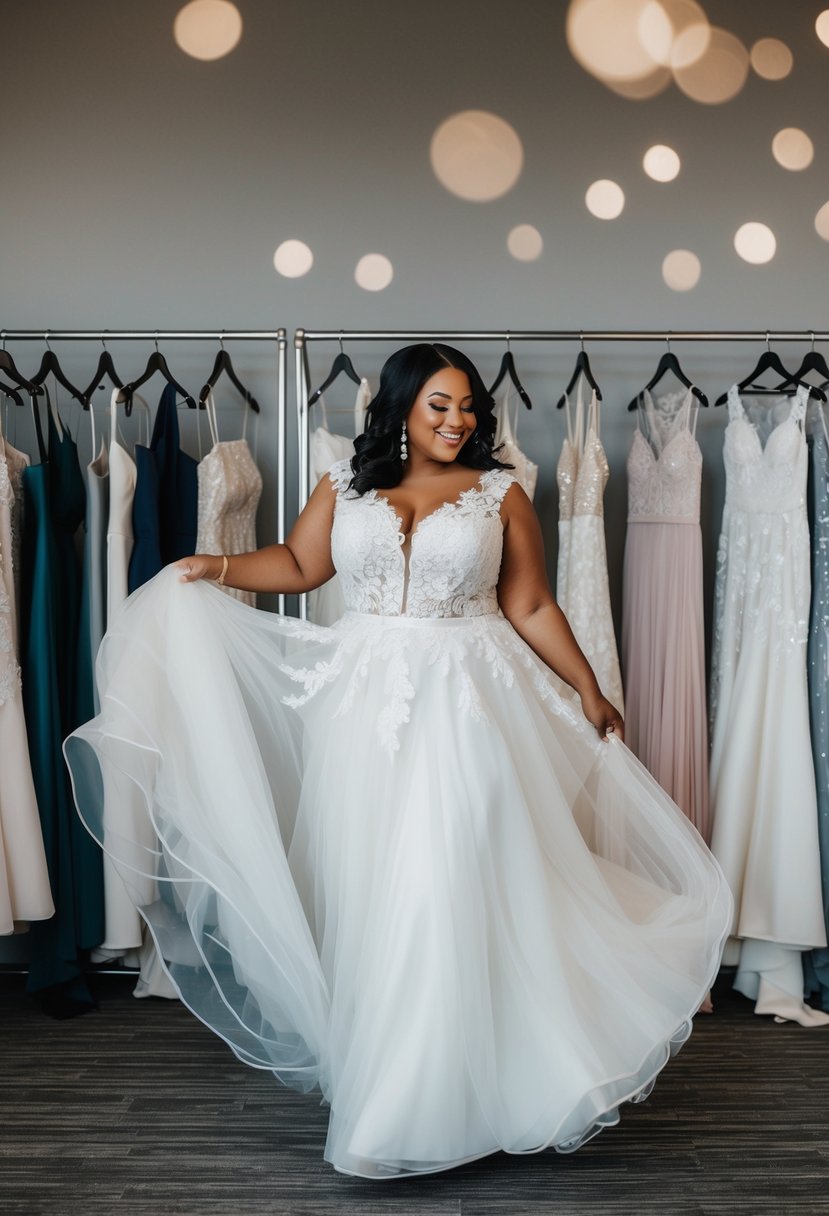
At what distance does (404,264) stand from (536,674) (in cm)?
185

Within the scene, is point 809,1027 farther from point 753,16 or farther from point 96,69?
point 96,69

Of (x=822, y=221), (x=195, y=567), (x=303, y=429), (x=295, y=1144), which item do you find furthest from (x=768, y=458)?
(x=295, y=1144)

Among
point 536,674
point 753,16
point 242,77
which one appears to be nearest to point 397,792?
point 536,674

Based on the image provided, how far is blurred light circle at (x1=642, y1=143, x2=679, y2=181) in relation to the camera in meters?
3.93

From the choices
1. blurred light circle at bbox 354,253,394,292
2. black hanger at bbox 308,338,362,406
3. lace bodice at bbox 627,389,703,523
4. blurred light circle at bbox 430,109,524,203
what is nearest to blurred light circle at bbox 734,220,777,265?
lace bodice at bbox 627,389,703,523

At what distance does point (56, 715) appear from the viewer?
333cm

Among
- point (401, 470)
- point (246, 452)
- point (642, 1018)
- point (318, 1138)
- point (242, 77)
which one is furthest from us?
point (242, 77)

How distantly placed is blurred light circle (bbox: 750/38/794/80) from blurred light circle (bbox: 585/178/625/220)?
0.66 m

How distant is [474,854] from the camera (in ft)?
7.74

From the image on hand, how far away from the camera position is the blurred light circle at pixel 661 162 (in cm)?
393

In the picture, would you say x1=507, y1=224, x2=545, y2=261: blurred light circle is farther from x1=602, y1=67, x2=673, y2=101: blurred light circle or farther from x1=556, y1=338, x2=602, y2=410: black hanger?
x1=602, y1=67, x2=673, y2=101: blurred light circle

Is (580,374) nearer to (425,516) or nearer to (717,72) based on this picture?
(717,72)

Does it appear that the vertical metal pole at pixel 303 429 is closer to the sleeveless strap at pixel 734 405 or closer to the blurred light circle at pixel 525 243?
the blurred light circle at pixel 525 243

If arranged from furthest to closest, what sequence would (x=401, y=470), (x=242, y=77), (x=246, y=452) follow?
1. (x=242, y=77)
2. (x=246, y=452)
3. (x=401, y=470)
